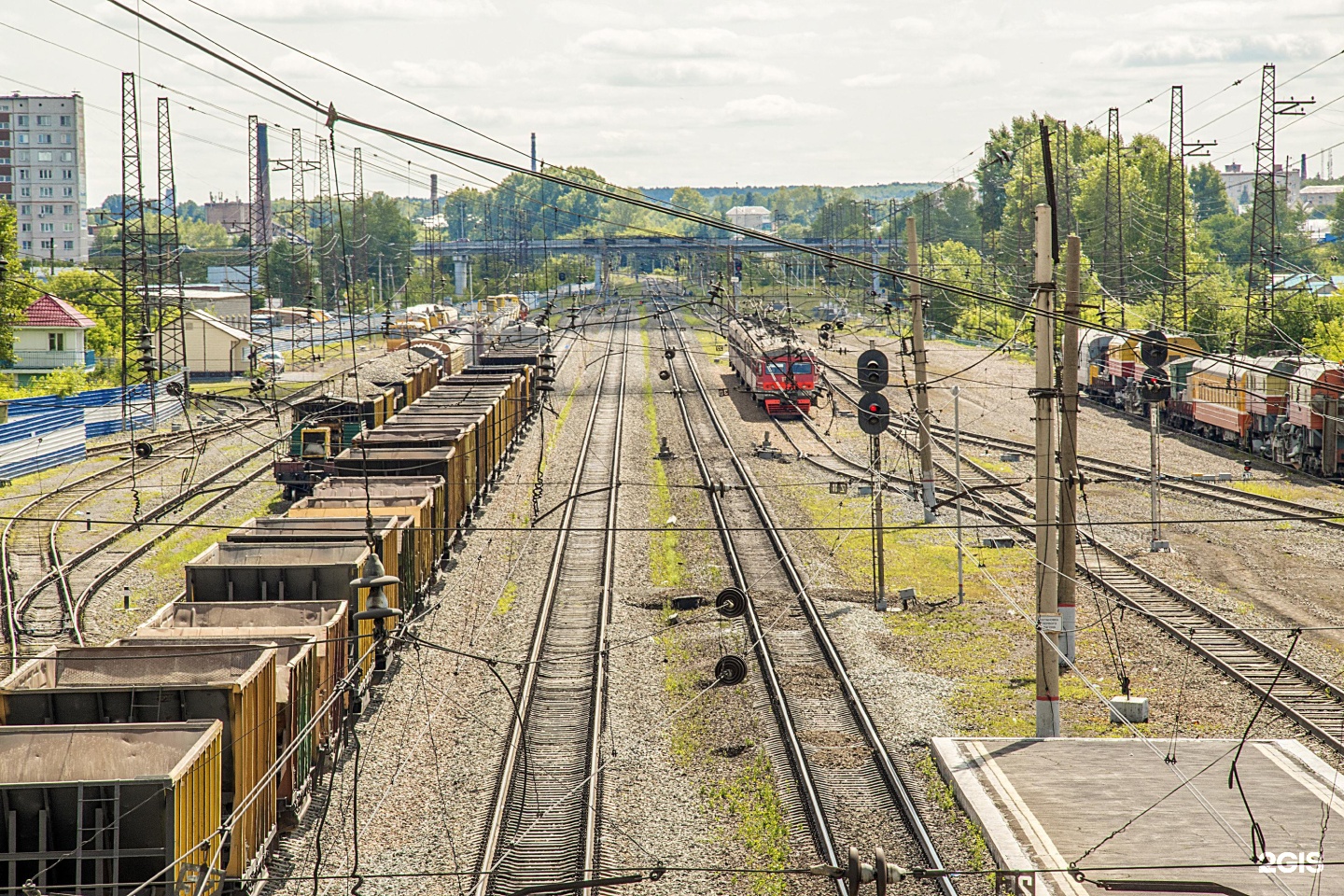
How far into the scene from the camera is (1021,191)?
95.9 metres

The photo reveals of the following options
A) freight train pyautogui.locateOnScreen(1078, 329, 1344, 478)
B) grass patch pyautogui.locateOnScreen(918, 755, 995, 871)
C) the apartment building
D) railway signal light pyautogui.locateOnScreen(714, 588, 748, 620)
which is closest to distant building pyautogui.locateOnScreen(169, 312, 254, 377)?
freight train pyautogui.locateOnScreen(1078, 329, 1344, 478)

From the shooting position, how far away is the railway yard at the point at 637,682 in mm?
→ 12922

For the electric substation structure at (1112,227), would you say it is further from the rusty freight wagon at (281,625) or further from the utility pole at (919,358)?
the rusty freight wagon at (281,625)

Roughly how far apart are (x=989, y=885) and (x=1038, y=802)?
203cm

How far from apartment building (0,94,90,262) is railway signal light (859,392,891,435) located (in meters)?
161

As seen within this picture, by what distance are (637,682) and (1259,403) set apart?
29.2 metres

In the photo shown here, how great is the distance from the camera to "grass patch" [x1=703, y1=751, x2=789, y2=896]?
13609mm

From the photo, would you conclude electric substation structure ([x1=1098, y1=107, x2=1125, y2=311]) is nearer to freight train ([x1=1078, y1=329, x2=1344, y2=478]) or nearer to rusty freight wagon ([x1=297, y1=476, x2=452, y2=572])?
freight train ([x1=1078, y1=329, x2=1344, y2=478])

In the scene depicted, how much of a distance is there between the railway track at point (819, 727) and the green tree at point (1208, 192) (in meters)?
136

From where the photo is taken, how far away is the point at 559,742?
56.7 ft

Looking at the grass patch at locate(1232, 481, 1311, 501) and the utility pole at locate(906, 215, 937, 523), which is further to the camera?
the grass patch at locate(1232, 481, 1311, 501)

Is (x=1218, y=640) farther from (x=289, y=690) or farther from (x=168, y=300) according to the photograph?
(x=168, y=300)

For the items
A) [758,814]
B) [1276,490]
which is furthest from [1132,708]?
[1276,490]

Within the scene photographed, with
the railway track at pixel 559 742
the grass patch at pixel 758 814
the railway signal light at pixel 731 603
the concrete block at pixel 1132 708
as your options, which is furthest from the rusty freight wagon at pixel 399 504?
the concrete block at pixel 1132 708
